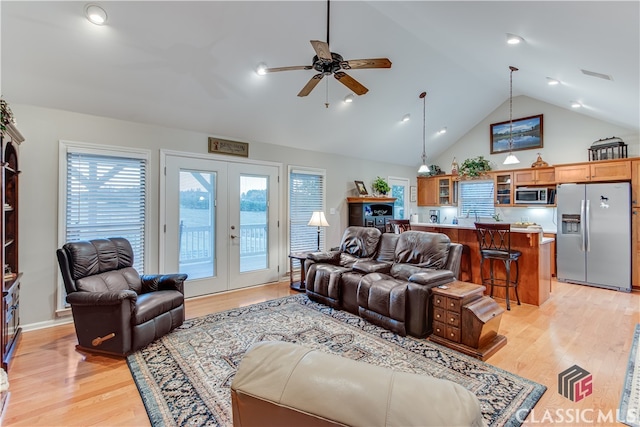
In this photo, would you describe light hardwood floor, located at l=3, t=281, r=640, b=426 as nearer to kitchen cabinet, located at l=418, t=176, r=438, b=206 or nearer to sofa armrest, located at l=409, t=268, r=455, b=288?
sofa armrest, located at l=409, t=268, r=455, b=288

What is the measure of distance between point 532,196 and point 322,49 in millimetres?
6001

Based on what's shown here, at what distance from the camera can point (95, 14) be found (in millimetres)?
2646

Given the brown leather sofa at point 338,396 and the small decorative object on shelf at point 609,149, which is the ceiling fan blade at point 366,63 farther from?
the small decorative object on shelf at point 609,149

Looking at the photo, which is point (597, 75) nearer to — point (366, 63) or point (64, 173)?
point (366, 63)

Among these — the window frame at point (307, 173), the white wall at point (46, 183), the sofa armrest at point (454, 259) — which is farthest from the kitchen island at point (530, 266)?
the white wall at point (46, 183)

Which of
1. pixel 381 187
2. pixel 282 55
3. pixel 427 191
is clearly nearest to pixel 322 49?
pixel 282 55

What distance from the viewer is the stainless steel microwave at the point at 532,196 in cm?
607

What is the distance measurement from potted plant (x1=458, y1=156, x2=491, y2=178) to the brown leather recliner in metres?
6.66

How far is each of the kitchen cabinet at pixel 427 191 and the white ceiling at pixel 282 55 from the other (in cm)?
316

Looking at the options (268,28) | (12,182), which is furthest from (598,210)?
(12,182)

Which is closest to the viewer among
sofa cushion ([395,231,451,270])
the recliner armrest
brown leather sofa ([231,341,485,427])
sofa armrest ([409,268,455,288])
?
brown leather sofa ([231,341,485,427])

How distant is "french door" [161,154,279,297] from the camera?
436 cm

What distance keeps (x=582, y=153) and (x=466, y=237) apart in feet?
11.0

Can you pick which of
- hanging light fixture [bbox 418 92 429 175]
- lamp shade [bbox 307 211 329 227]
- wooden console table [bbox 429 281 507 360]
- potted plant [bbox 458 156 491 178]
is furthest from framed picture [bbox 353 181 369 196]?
wooden console table [bbox 429 281 507 360]
